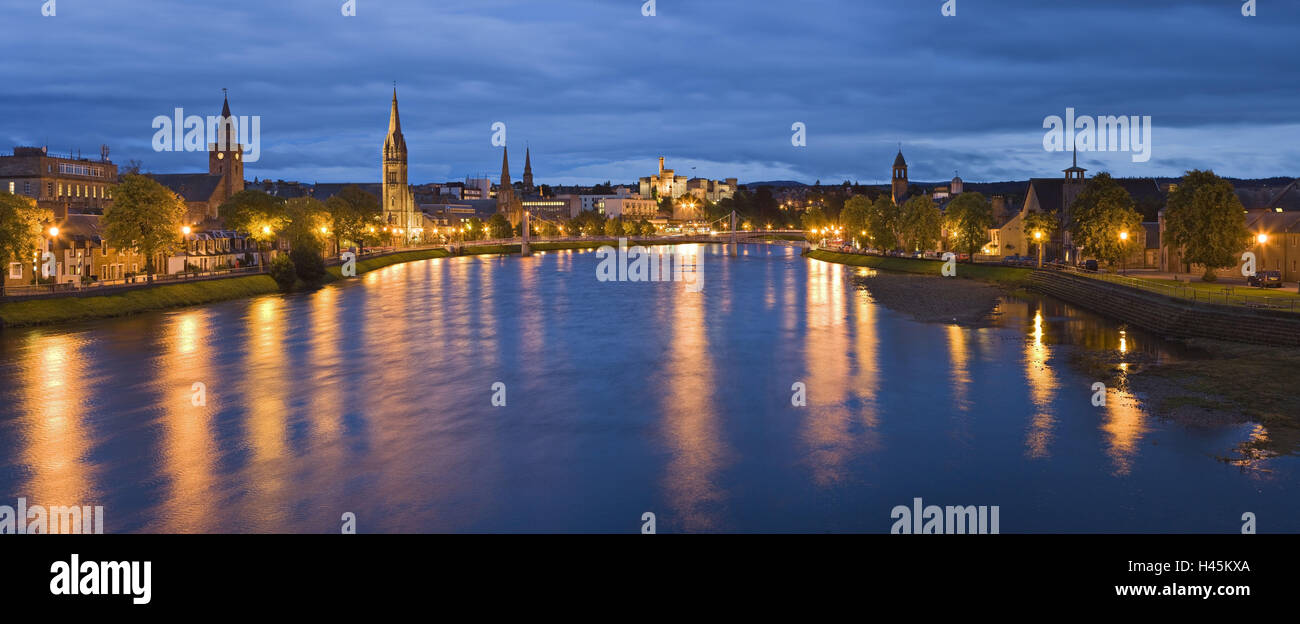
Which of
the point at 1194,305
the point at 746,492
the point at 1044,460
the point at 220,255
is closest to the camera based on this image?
the point at 746,492

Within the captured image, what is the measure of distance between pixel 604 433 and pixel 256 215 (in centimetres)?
7984

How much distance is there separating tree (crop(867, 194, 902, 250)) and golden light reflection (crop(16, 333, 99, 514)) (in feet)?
324

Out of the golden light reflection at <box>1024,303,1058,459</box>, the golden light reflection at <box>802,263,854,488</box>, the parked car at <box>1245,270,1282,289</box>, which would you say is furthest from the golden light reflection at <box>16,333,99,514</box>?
the parked car at <box>1245,270,1282,289</box>

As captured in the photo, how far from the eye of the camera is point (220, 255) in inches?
3991

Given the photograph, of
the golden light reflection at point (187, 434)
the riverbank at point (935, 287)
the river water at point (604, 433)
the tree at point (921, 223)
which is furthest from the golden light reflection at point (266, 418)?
the tree at point (921, 223)

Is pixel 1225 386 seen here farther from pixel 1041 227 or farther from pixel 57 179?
pixel 57 179

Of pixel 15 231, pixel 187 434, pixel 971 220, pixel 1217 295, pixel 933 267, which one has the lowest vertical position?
pixel 187 434

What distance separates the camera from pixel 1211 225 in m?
61.0

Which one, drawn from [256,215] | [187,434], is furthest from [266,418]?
[256,215]
